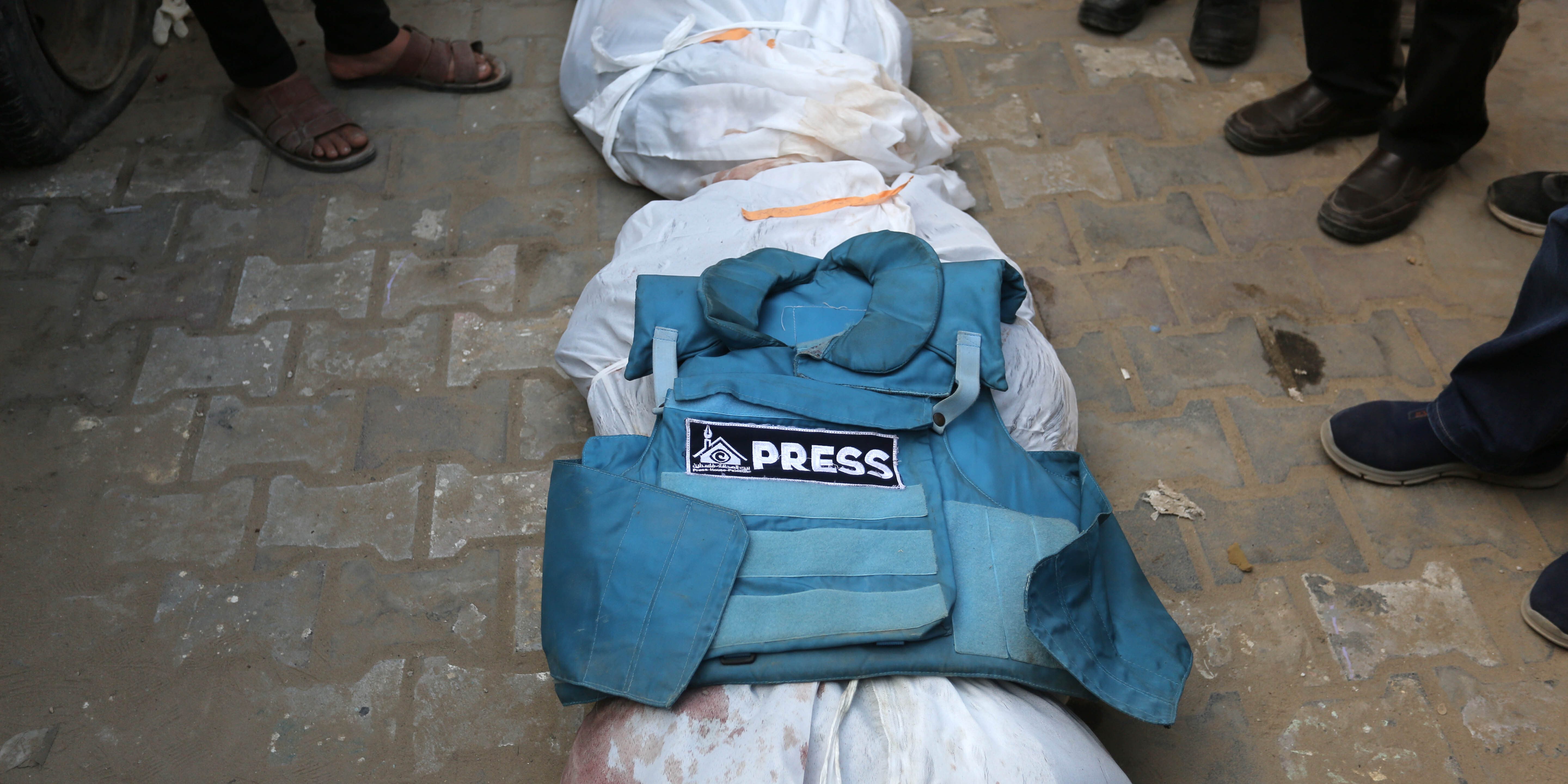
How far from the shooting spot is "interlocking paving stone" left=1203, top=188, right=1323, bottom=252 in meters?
2.62

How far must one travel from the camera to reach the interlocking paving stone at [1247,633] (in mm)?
1900

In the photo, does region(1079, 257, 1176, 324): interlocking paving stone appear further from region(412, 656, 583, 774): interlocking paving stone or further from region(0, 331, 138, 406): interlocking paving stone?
region(0, 331, 138, 406): interlocking paving stone

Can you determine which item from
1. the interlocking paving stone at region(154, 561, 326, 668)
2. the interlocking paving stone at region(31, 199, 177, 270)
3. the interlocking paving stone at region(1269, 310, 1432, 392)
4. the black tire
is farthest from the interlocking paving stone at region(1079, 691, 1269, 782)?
the black tire

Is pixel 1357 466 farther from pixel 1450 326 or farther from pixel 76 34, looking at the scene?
pixel 76 34

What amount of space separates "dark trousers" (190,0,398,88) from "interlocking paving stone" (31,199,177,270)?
44 centimetres

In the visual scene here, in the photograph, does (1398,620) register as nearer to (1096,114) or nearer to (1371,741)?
(1371,741)

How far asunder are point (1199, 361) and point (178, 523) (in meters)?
2.36

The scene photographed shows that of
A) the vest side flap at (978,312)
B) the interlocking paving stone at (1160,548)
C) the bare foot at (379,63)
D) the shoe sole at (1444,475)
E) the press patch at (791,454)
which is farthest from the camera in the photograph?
the bare foot at (379,63)

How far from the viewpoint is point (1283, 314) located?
2459mm

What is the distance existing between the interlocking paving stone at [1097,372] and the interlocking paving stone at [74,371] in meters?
2.26

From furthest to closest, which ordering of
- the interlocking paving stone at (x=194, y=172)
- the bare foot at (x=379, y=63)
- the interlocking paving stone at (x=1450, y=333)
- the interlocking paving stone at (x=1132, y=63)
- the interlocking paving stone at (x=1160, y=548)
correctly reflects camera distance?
the interlocking paving stone at (x=1132, y=63) → the bare foot at (x=379, y=63) → the interlocking paving stone at (x=194, y=172) → the interlocking paving stone at (x=1450, y=333) → the interlocking paving stone at (x=1160, y=548)

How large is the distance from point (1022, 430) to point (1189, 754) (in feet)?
2.20

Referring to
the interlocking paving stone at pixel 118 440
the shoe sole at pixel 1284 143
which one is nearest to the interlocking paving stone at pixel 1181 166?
the shoe sole at pixel 1284 143

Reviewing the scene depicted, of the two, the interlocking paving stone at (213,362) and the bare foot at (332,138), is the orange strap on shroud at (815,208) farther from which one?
the bare foot at (332,138)
